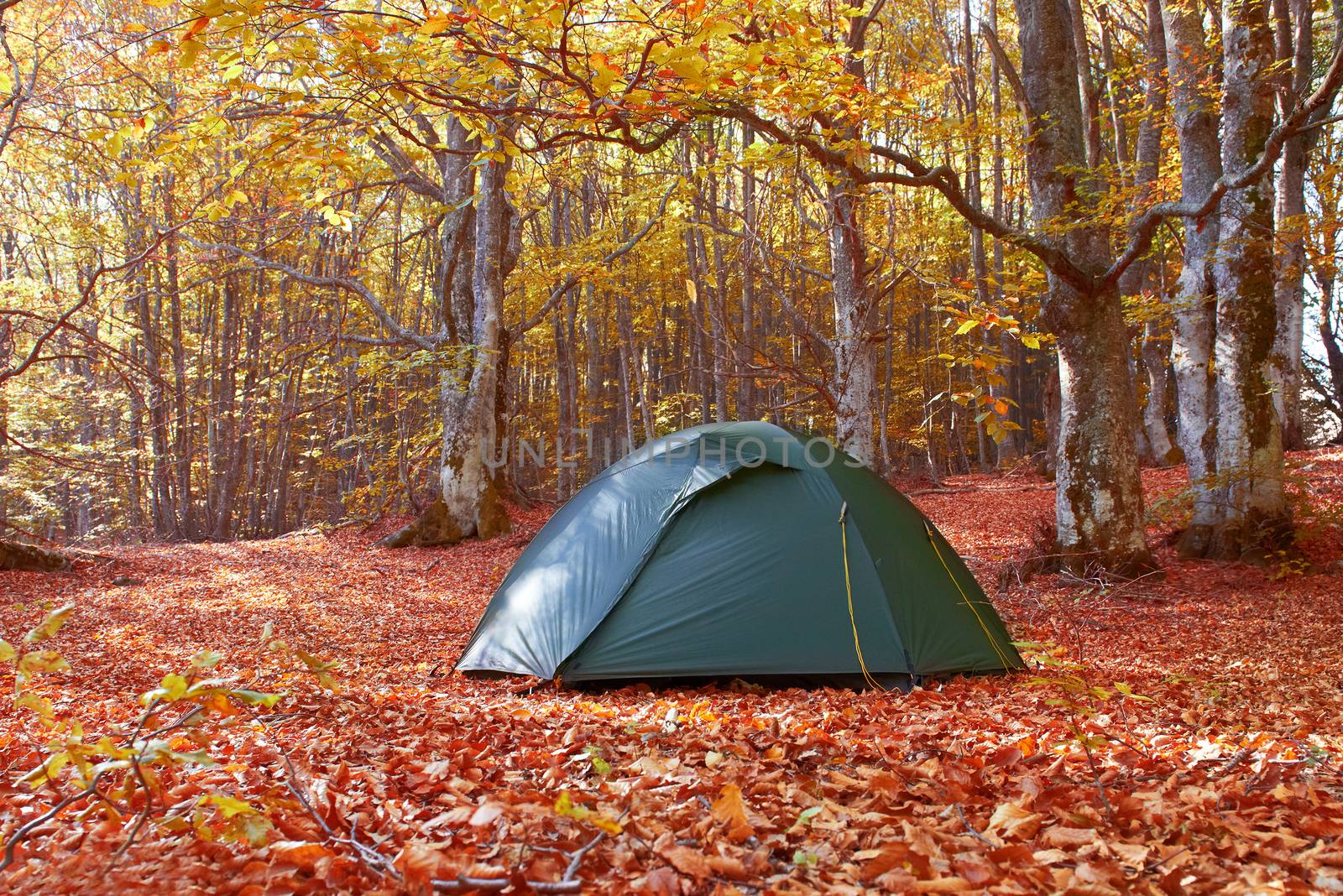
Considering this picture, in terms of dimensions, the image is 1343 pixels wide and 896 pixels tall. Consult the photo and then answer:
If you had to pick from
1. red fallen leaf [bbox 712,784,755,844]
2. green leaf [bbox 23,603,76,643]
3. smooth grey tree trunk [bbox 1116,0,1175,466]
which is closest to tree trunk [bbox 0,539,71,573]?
green leaf [bbox 23,603,76,643]

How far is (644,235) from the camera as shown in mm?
13453

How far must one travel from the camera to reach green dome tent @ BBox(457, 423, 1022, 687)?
15.5 feet

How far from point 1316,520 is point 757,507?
5699 mm

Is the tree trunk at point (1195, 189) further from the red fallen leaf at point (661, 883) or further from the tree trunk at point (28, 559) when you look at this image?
the tree trunk at point (28, 559)

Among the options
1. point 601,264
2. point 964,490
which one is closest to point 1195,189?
point 964,490

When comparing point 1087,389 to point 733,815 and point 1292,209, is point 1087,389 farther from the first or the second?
point 1292,209

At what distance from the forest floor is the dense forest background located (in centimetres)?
142

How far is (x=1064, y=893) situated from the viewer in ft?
6.61

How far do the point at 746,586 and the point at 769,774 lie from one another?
2.00 meters

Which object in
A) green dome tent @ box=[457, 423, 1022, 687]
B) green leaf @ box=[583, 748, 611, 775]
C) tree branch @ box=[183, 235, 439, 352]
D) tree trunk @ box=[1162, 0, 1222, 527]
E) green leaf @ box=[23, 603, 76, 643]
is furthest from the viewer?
tree branch @ box=[183, 235, 439, 352]

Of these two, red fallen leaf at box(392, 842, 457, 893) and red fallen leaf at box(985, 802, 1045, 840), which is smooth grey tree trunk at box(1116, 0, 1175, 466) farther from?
red fallen leaf at box(392, 842, 457, 893)

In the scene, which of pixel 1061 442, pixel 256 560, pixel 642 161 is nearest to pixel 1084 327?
pixel 1061 442

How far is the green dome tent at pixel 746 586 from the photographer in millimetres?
4738

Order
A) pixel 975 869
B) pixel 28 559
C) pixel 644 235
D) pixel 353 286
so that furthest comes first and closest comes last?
pixel 644 235, pixel 353 286, pixel 28 559, pixel 975 869
